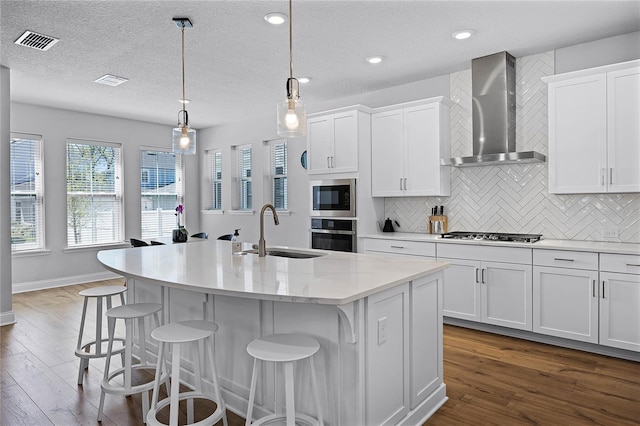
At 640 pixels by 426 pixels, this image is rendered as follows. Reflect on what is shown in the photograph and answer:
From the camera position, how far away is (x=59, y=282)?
6.29 meters

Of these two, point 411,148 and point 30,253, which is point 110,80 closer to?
A: point 30,253

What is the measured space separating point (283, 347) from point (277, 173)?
509cm

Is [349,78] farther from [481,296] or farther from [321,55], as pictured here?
[481,296]

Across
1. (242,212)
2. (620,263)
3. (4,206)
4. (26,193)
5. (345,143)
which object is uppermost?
(345,143)

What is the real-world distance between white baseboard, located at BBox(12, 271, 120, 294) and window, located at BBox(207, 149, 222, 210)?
221 cm

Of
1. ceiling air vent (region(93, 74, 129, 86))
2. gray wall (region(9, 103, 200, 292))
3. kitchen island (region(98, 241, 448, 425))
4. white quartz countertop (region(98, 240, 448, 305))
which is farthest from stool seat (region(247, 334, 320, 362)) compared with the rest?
gray wall (region(9, 103, 200, 292))

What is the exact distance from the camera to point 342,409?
204 cm

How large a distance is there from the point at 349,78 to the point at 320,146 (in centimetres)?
90

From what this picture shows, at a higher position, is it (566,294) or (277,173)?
(277,173)

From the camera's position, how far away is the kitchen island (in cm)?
198

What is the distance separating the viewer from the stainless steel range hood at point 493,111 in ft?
13.3

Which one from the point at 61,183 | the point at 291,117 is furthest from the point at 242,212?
the point at 291,117

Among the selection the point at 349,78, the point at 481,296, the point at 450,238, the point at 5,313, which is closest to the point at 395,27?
the point at 349,78

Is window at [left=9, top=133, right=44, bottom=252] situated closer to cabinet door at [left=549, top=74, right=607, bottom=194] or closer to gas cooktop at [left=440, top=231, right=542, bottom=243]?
gas cooktop at [left=440, top=231, right=542, bottom=243]
